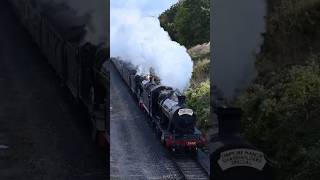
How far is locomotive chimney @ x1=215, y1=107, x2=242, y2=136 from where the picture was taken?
30.9 feet

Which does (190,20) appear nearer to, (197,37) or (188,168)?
(197,37)

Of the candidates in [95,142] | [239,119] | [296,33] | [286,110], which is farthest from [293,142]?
[95,142]

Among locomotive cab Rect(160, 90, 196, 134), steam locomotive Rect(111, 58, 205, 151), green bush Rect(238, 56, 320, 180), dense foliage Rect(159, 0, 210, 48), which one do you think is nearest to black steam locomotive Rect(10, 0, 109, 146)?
dense foliage Rect(159, 0, 210, 48)

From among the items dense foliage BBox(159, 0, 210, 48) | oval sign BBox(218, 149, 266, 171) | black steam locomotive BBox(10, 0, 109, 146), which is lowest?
oval sign BBox(218, 149, 266, 171)

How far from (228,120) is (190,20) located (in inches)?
96.6

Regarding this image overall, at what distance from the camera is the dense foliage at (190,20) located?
1095 cm

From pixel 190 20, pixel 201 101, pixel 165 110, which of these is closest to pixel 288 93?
pixel 201 101

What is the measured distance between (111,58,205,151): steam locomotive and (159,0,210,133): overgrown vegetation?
2.71 feet

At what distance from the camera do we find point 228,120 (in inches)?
373

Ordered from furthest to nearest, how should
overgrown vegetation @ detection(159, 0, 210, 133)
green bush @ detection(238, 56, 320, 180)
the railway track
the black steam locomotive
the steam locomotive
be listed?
1. the steam locomotive
2. overgrown vegetation @ detection(159, 0, 210, 133)
3. the railway track
4. green bush @ detection(238, 56, 320, 180)
5. the black steam locomotive

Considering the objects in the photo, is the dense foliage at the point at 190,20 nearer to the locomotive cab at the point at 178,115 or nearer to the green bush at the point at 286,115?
the green bush at the point at 286,115

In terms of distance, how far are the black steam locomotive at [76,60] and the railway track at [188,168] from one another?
87.9 inches

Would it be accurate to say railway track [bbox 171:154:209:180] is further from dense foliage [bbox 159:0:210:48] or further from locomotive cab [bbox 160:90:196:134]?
dense foliage [bbox 159:0:210:48]

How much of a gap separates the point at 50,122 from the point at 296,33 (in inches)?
186
